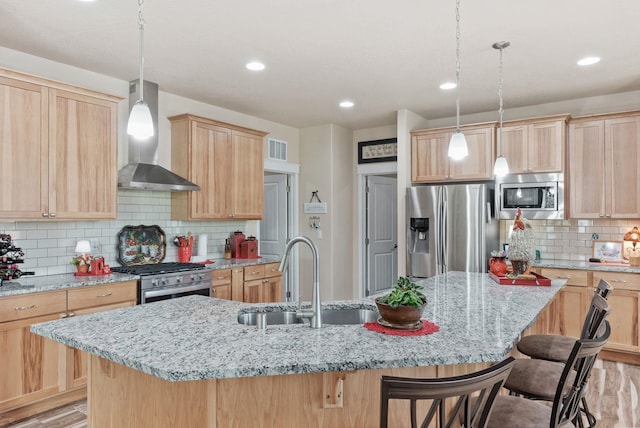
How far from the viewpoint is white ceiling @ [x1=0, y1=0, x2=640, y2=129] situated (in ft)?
8.96

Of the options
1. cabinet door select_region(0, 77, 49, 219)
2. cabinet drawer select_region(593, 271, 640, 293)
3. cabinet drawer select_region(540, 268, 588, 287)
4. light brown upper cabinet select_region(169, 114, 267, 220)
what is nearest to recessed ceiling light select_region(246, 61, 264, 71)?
light brown upper cabinet select_region(169, 114, 267, 220)

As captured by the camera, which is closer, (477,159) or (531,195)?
(531,195)

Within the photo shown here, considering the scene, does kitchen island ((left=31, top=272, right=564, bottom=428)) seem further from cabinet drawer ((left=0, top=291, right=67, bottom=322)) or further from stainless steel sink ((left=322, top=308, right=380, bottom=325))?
cabinet drawer ((left=0, top=291, right=67, bottom=322))

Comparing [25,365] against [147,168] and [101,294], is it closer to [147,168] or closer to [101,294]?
[101,294]

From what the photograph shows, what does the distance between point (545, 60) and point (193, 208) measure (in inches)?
138

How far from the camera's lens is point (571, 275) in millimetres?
4305

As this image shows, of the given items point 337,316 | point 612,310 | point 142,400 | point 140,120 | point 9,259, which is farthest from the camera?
point 612,310

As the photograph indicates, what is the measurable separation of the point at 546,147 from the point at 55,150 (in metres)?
4.62

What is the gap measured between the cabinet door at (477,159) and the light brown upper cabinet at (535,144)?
0.17 metres

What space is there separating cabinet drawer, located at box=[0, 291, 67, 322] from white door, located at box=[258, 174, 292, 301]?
3.36 meters

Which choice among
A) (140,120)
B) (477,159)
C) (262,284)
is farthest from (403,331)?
(477,159)

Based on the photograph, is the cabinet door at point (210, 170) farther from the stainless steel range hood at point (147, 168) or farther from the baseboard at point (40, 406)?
the baseboard at point (40, 406)

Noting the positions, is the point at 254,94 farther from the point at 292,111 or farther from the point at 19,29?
the point at 19,29

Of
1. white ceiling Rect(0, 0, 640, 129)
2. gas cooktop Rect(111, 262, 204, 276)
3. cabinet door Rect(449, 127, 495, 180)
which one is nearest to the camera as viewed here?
white ceiling Rect(0, 0, 640, 129)
